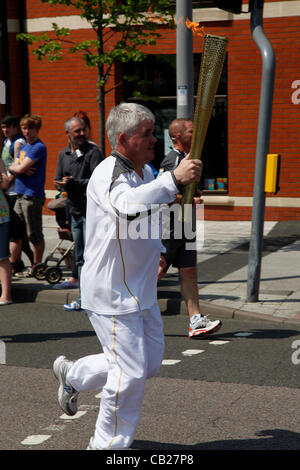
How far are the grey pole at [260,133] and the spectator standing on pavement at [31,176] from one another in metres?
2.93

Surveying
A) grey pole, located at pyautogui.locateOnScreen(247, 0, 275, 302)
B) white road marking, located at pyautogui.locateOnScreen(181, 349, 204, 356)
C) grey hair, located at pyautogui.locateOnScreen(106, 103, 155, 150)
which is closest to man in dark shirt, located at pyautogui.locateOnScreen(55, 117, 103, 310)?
grey pole, located at pyautogui.locateOnScreen(247, 0, 275, 302)

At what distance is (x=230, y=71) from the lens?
14695 mm

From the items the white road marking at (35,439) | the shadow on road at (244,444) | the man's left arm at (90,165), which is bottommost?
the white road marking at (35,439)

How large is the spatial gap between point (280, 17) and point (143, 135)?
36.0 feet

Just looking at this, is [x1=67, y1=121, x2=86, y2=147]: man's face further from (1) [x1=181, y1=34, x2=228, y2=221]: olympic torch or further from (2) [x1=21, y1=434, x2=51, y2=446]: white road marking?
(1) [x1=181, y1=34, x2=228, y2=221]: olympic torch

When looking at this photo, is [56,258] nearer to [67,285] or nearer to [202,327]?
[67,285]

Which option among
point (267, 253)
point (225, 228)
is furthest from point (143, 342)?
point (225, 228)

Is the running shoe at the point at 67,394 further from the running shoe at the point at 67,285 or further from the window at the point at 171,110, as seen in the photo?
the window at the point at 171,110

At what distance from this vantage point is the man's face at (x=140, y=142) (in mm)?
3963

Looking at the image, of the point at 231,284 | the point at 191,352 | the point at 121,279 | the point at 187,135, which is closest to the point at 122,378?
the point at 121,279

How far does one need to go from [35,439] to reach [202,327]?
2724 mm

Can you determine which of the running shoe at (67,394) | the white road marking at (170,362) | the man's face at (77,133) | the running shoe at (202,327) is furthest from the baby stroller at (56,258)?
the running shoe at (67,394)

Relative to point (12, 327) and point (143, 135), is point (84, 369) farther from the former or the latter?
point (12, 327)

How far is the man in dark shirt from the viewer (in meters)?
8.15
